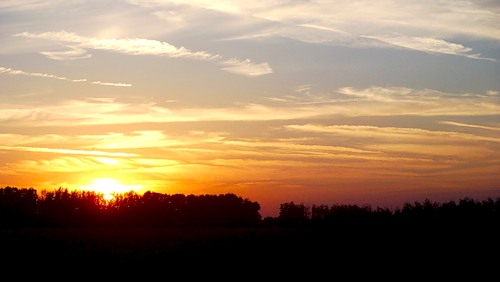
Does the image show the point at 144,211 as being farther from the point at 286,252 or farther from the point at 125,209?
the point at 286,252

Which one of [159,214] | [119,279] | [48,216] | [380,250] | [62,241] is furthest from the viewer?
[159,214]

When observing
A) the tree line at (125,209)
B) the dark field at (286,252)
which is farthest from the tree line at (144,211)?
the dark field at (286,252)

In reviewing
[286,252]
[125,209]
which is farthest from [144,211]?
[286,252]

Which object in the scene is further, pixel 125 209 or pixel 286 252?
pixel 125 209

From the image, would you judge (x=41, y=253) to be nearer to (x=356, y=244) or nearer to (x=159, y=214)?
(x=356, y=244)

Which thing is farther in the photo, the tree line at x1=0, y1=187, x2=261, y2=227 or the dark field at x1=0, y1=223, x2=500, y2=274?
the tree line at x1=0, y1=187, x2=261, y2=227

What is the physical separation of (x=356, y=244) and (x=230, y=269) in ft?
27.3

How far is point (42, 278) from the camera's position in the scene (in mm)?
25250

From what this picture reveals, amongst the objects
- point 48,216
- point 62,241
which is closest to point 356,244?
point 62,241

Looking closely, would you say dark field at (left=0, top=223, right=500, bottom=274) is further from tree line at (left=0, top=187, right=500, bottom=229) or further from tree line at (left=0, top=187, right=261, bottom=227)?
tree line at (left=0, top=187, right=261, bottom=227)

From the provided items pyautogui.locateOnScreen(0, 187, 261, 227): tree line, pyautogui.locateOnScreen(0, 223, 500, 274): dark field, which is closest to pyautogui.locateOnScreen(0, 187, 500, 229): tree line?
pyautogui.locateOnScreen(0, 187, 261, 227): tree line

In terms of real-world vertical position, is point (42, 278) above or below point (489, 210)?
below

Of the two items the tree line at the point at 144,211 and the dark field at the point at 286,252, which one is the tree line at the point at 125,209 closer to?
the tree line at the point at 144,211

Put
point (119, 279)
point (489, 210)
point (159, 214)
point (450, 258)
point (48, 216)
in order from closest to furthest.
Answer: point (119, 279) < point (450, 258) < point (489, 210) < point (48, 216) < point (159, 214)
